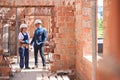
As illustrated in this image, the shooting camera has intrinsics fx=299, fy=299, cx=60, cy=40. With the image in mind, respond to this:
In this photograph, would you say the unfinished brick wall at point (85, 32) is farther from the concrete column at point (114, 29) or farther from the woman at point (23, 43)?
the concrete column at point (114, 29)

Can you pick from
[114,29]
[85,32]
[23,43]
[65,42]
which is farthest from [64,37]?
[114,29]

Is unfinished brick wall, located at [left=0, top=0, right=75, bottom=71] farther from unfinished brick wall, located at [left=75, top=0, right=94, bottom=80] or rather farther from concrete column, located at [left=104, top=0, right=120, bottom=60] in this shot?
concrete column, located at [left=104, top=0, right=120, bottom=60]

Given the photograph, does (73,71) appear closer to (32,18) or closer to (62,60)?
(62,60)

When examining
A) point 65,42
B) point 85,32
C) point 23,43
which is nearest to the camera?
point 85,32

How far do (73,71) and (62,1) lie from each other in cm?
169

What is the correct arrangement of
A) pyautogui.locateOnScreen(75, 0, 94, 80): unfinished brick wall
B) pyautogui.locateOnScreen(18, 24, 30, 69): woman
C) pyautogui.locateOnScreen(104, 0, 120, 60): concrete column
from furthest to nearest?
pyautogui.locateOnScreen(18, 24, 30, 69): woman → pyautogui.locateOnScreen(75, 0, 94, 80): unfinished brick wall → pyautogui.locateOnScreen(104, 0, 120, 60): concrete column

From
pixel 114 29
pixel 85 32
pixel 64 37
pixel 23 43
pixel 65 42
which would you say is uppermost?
pixel 114 29

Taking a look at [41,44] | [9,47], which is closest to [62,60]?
[41,44]

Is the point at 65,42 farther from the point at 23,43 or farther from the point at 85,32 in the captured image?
the point at 23,43

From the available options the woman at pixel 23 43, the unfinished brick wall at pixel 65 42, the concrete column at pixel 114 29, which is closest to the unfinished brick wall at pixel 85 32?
the unfinished brick wall at pixel 65 42

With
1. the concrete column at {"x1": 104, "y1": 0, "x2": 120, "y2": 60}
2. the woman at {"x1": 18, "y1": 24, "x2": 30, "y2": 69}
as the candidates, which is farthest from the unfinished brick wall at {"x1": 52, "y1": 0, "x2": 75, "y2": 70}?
the concrete column at {"x1": 104, "y1": 0, "x2": 120, "y2": 60}

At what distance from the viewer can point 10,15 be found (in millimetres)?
10922

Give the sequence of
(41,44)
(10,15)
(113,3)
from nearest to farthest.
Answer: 1. (113,3)
2. (41,44)
3. (10,15)

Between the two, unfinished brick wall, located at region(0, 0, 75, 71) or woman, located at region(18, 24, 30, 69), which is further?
woman, located at region(18, 24, 30, 69)
